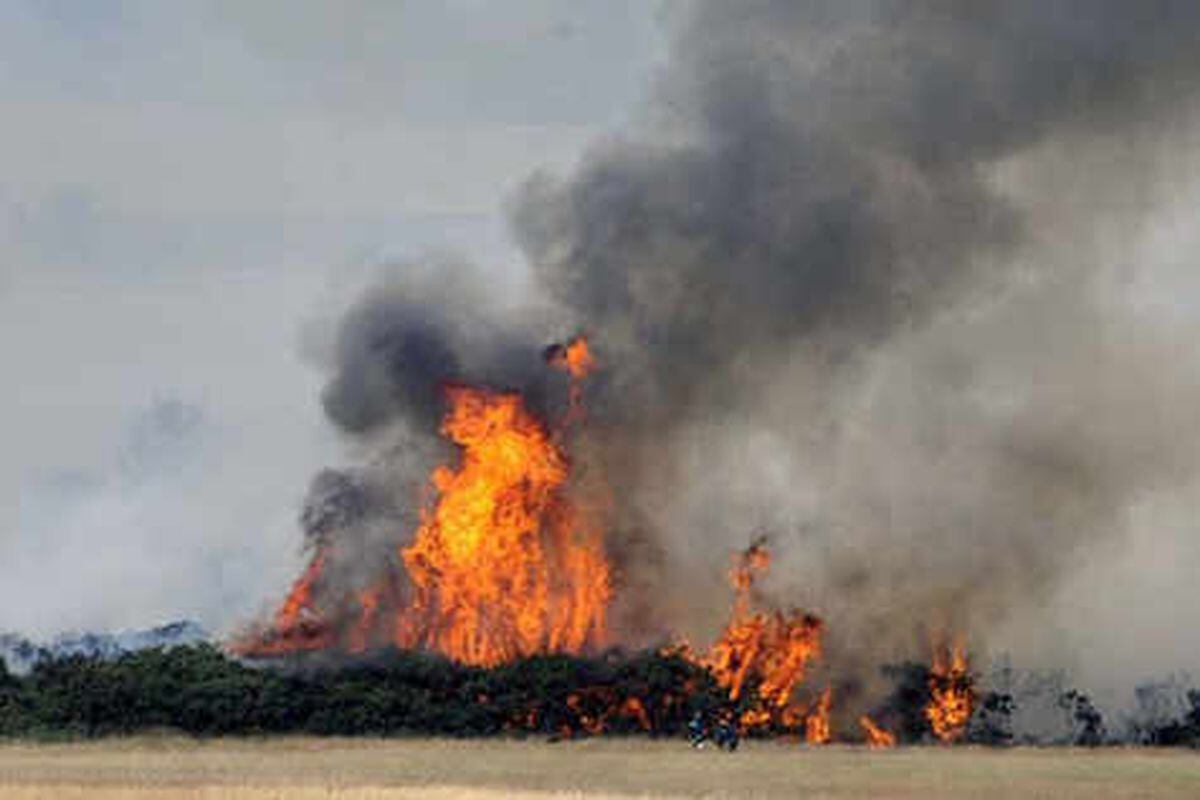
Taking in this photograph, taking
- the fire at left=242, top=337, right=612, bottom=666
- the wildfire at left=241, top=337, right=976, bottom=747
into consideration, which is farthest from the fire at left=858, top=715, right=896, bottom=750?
the fire at left=242, top=337, right=612, bottom=666

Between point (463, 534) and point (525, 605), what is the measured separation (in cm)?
375

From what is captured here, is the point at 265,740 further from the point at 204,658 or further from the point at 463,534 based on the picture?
the point at 463,534

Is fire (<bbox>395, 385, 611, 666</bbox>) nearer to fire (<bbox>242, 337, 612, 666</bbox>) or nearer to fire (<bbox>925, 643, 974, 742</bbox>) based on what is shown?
fire (<bbox>242, 337, 612, 666</bbox>)

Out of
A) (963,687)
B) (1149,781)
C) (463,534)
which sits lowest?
(1149,781)

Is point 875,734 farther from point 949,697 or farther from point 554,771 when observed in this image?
point 554,771

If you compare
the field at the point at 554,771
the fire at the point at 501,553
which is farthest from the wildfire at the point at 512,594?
the field at the point at 554,771

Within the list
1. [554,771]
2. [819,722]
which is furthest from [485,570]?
[554,771]

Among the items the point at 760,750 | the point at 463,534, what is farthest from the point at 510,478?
the point at 760,750

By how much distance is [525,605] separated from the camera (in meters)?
77.1

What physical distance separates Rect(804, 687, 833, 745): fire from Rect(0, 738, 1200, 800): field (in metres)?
6.24

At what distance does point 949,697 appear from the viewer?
77.0 metres

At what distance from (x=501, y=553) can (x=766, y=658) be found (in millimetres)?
11306

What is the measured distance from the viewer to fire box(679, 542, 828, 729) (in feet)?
240

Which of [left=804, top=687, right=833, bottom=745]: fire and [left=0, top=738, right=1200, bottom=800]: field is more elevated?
[left=804, top=687, right=833, bottom=745]: fire
